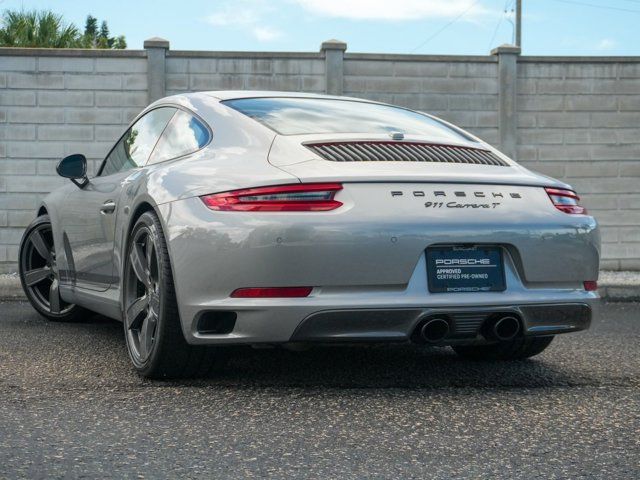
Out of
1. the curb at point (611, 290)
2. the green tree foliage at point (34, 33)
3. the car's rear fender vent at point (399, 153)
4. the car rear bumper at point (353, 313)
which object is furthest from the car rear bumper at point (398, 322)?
the green tree foliage at point (34, 33)

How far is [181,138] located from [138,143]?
2.45 ft

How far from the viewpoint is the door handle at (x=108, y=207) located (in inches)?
195

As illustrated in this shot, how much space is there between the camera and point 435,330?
397 cm

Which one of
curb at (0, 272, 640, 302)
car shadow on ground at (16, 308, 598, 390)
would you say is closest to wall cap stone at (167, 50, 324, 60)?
curb at (0, 272, 640, 302)

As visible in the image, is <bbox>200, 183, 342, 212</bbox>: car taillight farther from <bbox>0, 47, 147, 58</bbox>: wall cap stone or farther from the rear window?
<bbox>0, 47, 147, 58</bbox>: wall cap stone

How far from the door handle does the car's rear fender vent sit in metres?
1.34

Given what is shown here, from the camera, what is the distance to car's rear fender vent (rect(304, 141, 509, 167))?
160 inches

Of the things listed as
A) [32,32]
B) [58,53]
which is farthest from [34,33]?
[58,53]

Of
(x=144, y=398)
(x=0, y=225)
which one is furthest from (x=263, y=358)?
(x=0, y=225)

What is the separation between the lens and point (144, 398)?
3.90 meters

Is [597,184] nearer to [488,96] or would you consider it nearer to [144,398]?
[488,96]

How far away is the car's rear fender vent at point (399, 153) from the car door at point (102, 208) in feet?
4.05

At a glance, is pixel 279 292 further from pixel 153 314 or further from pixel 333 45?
pixel 333 45

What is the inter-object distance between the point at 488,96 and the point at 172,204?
880cm
